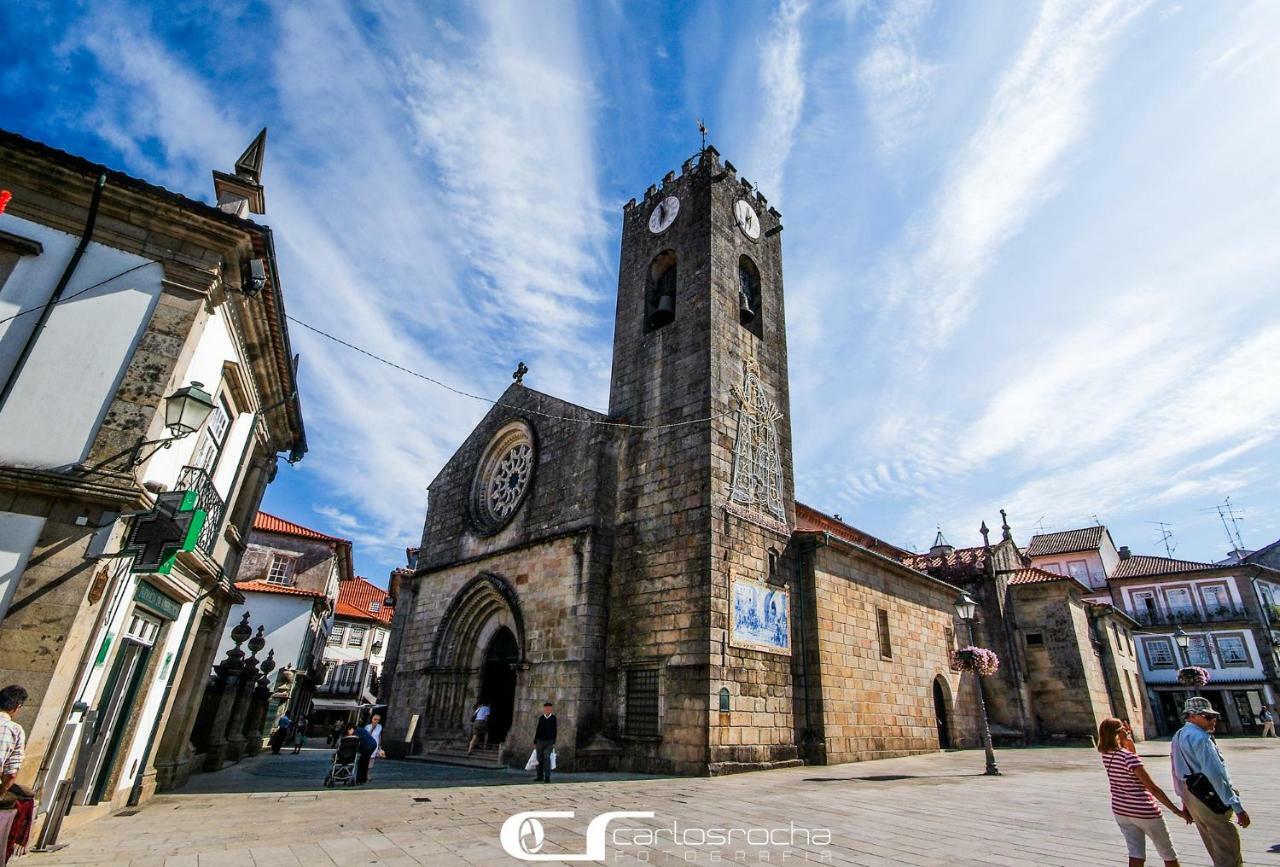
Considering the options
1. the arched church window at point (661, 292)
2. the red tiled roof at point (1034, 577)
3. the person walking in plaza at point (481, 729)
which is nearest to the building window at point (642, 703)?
the person walking in plaza at point (481, 729)

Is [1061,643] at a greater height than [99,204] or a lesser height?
lesser

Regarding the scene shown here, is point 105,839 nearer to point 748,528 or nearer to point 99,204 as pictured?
point 99,204

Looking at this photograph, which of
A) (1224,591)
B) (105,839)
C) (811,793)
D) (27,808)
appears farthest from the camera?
(1224,591)

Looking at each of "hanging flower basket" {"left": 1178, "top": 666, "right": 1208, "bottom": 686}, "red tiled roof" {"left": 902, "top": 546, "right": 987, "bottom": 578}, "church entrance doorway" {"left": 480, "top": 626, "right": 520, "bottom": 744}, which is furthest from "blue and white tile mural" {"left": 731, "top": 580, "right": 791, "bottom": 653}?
"red tiled roof" {"left": 902, "top": 546, "right": 987, "bottom": 578}

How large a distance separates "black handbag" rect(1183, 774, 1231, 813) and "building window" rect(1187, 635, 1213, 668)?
120ft

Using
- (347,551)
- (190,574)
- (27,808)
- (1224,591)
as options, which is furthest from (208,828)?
(1224,591)

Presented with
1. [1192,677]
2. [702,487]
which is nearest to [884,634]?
[702,487]

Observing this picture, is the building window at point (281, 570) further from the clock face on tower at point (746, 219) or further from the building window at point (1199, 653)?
the building window at point (1199, 653)

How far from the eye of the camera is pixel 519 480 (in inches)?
664

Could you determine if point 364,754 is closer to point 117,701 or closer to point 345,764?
point 345,764

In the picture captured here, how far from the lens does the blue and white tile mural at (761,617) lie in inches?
475

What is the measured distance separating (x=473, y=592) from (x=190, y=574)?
854 centimetres

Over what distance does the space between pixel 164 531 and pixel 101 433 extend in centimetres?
109

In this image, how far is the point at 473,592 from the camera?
15680mm
